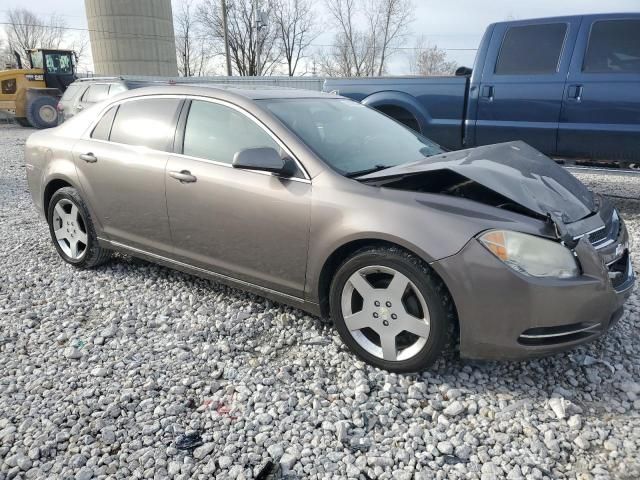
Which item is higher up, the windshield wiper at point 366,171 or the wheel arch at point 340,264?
the windshield wiper at point 366,171

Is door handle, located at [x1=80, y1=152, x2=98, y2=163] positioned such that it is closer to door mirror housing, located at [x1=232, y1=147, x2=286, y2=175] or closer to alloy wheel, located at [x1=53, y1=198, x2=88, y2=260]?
alloy wheel, located at [x1=53, y1=198, x2=88, y2=260]

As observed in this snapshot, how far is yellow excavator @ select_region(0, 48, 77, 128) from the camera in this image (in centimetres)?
1897

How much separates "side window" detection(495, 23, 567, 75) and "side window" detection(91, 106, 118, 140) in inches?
174

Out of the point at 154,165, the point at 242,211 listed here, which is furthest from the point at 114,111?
the point at 242,211

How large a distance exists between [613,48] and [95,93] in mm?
11217

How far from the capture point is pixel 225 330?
3.32m

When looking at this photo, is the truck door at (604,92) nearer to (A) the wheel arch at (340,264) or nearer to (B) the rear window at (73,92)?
(A) the wheel arch at (340,264)

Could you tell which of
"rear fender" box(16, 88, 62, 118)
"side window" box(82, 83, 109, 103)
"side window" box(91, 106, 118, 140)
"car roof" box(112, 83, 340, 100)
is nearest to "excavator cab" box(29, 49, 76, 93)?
"rear fender" box(16, 88, 62, 118)

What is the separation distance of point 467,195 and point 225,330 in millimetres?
1753

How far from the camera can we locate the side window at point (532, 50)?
19.0 ft

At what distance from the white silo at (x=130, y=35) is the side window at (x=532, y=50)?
32.3m

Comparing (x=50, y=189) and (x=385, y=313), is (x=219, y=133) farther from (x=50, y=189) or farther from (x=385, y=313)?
(x=50, y=189)

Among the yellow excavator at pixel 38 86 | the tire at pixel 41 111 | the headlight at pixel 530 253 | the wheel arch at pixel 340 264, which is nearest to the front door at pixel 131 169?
the wheel arch at pixel 340 264

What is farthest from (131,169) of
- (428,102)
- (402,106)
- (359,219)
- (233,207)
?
(428,102)
